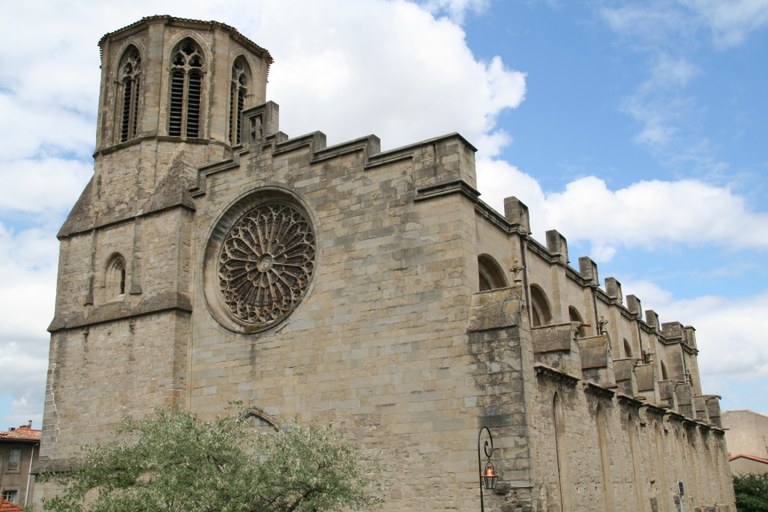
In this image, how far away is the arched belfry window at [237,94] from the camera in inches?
953

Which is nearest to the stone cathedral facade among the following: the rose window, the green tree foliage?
the rose window

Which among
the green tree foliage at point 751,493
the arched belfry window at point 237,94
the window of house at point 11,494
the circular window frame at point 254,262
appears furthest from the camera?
the green tree foliage at point 751,493

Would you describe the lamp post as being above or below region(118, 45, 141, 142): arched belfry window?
below

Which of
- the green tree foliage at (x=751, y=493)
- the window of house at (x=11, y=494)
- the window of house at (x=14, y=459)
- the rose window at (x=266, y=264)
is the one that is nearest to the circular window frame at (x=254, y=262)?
the rose window at (x=266, y=264)

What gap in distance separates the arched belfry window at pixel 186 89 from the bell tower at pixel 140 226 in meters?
0.04

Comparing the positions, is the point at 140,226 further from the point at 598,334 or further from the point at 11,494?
the point at 11,494

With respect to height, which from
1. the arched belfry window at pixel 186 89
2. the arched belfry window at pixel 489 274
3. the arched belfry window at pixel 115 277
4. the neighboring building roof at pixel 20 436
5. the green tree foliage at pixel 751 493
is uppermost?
the arched belfry window at pixel 186 89

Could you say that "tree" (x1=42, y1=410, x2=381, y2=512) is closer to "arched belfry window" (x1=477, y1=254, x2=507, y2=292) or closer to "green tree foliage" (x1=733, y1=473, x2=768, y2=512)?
"arched belfry window" (x1=477, y1=254, x2=507, y2=292)

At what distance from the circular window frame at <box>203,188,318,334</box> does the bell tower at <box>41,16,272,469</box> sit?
25.1 inches

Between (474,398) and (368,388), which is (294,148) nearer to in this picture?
(368,388)

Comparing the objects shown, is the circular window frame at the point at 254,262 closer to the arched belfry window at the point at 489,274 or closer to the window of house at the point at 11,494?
the arched belfry window at the point at 489,274

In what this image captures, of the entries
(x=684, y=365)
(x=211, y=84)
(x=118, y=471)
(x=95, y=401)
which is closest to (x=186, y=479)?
(x=118, y=471)

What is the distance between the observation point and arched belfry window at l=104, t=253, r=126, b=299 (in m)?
22.2

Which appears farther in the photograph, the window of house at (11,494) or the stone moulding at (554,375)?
the window of house at (11,494)
